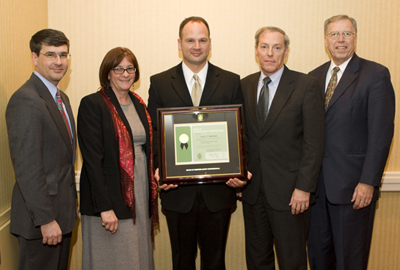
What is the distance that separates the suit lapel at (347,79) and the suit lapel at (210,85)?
0.85m

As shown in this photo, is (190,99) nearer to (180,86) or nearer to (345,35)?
(180,86)

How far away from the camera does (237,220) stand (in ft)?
10.7

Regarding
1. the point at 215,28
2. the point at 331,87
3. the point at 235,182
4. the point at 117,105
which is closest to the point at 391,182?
the point at 331,87

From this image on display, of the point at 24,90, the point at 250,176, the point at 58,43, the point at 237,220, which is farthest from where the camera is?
the point at 237,220

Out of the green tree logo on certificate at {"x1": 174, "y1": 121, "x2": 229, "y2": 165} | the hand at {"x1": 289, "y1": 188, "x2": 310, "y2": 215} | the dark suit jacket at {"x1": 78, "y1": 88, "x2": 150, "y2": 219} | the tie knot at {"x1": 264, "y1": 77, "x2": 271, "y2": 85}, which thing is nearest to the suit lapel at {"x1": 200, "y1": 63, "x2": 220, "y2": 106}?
the green tree logo on certificate at {"x1": 174, "y1": 121, "x2": 229, "y2": 165}

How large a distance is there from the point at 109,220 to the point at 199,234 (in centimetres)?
67

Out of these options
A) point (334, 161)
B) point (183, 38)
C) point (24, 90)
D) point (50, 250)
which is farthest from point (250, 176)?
point (24, 90)

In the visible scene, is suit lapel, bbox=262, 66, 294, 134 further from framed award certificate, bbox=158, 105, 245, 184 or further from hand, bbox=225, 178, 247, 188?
hand, bbox=225, 178, 247, 188

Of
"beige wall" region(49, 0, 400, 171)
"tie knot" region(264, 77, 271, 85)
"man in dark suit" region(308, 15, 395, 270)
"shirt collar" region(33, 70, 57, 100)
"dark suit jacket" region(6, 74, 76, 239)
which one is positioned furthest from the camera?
"beige wall" region(49, 0, 400, 171)

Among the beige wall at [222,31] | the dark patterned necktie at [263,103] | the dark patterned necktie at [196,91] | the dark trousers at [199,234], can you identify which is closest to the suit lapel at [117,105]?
the dark patterned necktie at [196,91]

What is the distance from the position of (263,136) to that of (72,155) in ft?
4.28

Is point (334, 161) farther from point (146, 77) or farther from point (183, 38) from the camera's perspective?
point (146, 77)

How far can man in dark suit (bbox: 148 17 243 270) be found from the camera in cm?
233

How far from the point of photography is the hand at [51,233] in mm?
1962
